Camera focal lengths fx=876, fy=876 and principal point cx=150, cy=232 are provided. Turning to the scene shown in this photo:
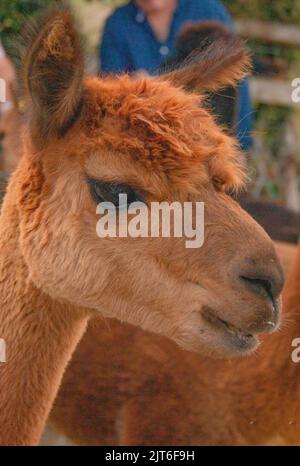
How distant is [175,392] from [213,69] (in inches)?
52.0

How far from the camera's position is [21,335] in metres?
2.31

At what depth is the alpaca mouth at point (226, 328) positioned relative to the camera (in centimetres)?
207

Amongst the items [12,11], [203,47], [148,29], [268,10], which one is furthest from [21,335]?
[268,10]

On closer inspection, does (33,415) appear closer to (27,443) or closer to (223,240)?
Result: (27,443)

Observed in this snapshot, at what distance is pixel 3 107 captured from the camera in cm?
286

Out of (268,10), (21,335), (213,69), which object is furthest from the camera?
(268,10)

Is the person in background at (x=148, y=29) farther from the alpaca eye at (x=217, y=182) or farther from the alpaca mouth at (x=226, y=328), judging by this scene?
the alpaca mouth at (x=226, y=328)

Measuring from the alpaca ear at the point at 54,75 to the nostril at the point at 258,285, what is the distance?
61 cm

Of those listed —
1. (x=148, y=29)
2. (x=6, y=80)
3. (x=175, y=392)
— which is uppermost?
(x=148, y=29)

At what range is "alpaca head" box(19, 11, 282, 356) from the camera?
6.78 feet

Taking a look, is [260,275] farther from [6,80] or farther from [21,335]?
Answer: [6,80]

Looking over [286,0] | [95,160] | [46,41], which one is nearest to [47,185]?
[95,160]

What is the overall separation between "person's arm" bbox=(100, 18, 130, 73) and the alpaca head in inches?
56.7

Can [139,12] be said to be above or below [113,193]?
above
